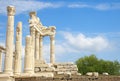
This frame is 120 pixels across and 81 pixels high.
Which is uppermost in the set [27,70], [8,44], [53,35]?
[53,35]

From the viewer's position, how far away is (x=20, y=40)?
136ft

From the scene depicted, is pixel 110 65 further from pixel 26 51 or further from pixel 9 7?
pixel 9 7

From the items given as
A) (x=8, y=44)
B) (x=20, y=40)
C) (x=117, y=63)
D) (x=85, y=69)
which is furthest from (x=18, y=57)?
(x=117, y=63)

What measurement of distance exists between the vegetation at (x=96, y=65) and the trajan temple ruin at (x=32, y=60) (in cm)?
2006

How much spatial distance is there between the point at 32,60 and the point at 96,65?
33.1 meters

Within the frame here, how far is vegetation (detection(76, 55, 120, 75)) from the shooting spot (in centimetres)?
7081

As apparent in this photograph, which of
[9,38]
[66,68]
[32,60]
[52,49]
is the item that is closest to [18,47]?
[32,60]

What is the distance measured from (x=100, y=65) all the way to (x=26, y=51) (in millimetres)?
35124

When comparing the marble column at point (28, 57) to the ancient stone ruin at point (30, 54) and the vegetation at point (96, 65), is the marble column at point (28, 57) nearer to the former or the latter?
the ancient stone ruin at point (30, 54)

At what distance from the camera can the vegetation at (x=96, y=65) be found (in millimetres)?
70812

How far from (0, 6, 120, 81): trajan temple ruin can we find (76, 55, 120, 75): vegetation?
20.1 m

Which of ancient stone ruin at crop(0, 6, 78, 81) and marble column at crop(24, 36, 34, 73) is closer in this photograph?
ancient stone ruin at crop(0, 6, 78, 81)

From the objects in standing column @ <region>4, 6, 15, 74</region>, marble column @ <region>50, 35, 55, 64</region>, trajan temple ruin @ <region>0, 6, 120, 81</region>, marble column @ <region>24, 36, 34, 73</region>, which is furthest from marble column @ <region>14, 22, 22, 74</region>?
marble column @ <region>50, 35, 55, 64</region>

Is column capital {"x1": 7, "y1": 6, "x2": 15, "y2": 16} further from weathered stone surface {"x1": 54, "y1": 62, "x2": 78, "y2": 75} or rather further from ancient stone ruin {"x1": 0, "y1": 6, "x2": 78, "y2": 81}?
weathered stone surface {"x1": 54, "y1": 62, "x2": 78, "y2": 75}
